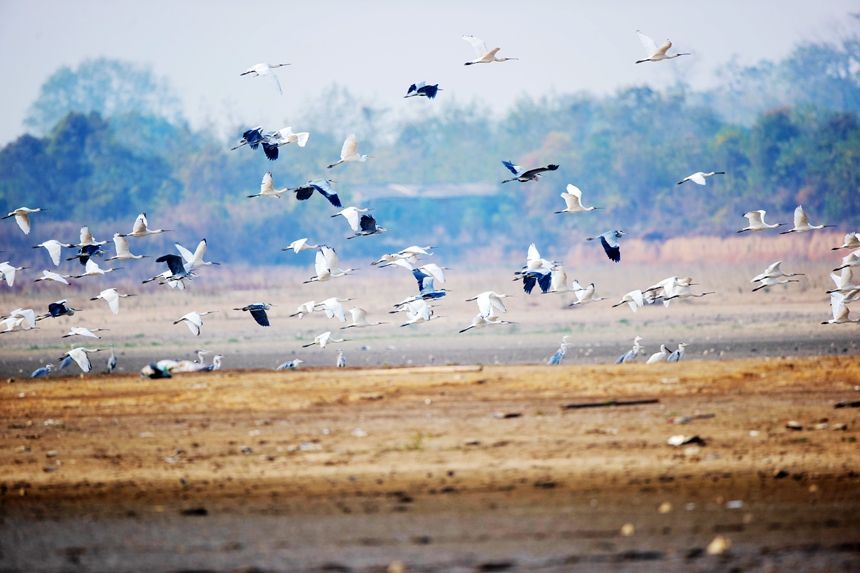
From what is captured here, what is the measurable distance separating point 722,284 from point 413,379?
75.7ft

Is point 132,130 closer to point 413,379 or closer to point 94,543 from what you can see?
point 413,379

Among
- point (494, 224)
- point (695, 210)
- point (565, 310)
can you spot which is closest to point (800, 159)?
point (695, 210)

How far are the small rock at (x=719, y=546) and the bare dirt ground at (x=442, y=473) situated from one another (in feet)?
0.16

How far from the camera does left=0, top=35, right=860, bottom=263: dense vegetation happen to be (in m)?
47.6

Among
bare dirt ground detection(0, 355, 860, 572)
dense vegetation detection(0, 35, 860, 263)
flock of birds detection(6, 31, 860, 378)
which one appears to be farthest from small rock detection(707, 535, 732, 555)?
dense vegetation detection(0, 35, 860, 263)

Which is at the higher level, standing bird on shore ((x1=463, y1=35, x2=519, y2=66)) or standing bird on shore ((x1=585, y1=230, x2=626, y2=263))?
standing bird on shore ((x1=463, y1=35, x2=519, y2=66))

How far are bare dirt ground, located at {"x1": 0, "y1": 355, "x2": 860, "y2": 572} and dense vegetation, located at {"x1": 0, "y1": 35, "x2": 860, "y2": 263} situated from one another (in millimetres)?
34010

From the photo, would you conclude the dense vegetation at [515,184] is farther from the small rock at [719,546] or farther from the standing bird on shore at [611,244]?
the small rock at [719,546]

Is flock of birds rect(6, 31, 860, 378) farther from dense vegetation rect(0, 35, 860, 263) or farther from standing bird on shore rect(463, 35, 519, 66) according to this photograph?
dense vegetation rect(0, 35, 860, 263)

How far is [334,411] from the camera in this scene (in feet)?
40.7

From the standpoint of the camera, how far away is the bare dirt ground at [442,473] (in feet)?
25.3

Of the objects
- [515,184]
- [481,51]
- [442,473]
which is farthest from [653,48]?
[515,184]

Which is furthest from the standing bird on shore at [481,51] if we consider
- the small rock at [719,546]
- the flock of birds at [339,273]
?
the small rock at [719,546]

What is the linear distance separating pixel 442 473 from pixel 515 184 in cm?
4207
